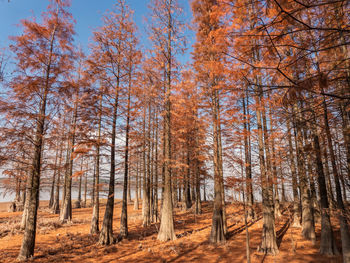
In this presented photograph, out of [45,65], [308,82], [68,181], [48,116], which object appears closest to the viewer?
[308,82]

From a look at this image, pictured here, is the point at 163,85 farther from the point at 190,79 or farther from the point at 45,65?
the point at 45,65

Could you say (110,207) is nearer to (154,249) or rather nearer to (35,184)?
(154,249)

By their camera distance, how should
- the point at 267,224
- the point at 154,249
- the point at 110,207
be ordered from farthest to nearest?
the point at 110,207, the point at 154,249, the point at 267,224

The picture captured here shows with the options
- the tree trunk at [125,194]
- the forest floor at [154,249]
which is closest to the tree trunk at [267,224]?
the forest floor at [154,249]

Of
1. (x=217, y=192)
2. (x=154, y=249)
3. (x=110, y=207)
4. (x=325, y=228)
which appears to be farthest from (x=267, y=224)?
(x=110, y=207)

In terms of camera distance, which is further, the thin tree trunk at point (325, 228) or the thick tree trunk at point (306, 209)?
the thick tree trunk at point (306, 209)

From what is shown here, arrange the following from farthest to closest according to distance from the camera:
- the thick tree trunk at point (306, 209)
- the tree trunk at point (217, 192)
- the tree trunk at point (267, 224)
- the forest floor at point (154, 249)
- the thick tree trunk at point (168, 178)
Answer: the thick tree trunk at point (168, 178), the thick tree trunk at point (306, 209), the tree trunk at point (217, 192), the tree trunk at point (267, 224), the forest floor at point (154, 249)

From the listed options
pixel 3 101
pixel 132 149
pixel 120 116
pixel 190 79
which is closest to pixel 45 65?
pixel 3 101

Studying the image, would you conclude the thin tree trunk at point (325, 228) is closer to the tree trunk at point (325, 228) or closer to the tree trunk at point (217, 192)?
the tree trunk at point (325, 228)

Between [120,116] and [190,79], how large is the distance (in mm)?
4908

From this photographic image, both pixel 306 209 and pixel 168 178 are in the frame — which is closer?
pixel 306 209

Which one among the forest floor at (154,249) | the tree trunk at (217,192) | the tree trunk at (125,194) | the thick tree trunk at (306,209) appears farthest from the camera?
the tree trunk at (125,194)

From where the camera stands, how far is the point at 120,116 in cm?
1117

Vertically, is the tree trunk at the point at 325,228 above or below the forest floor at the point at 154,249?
above
